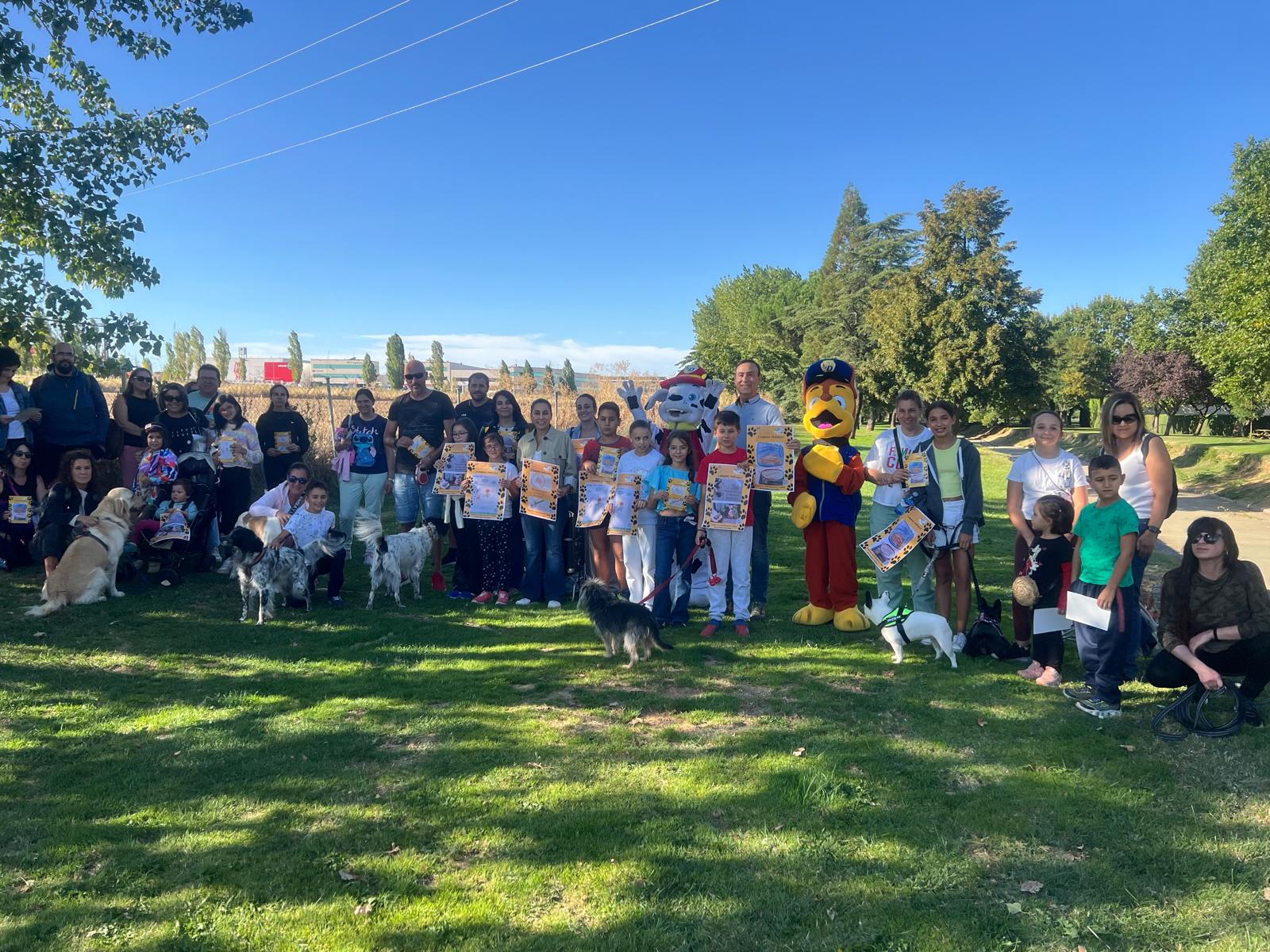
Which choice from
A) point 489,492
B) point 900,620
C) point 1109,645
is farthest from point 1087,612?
point 489,492

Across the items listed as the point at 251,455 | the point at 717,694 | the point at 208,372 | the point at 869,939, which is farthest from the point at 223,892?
the point at 208,372

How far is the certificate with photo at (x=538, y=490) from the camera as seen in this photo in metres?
7.20

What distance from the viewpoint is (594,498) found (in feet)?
22.8

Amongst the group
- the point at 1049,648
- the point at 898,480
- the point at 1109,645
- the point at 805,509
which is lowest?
the point at 1049,648

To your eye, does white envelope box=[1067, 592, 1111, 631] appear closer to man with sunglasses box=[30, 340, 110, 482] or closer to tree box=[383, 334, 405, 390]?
man with sunglasses box=[30, 340, 110, 482]

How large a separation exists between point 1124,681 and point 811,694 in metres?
2.43

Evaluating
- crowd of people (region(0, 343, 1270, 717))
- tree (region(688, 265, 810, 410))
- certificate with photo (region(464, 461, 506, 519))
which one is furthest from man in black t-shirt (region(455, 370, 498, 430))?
tree (region(688, 265, 810, 410))

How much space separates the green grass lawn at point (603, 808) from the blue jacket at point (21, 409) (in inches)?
129

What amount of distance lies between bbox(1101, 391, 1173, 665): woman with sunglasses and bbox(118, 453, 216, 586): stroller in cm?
925

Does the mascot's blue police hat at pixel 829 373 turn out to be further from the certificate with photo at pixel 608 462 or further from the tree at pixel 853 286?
the tree at pixel 853 286

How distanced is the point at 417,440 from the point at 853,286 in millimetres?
43000

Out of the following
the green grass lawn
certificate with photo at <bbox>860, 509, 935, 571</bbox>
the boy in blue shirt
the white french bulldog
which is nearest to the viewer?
the green grass lawn

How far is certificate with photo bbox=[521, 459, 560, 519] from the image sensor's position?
23.6 ft

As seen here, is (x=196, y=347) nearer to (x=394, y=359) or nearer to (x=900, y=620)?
(x=394, y=359)
